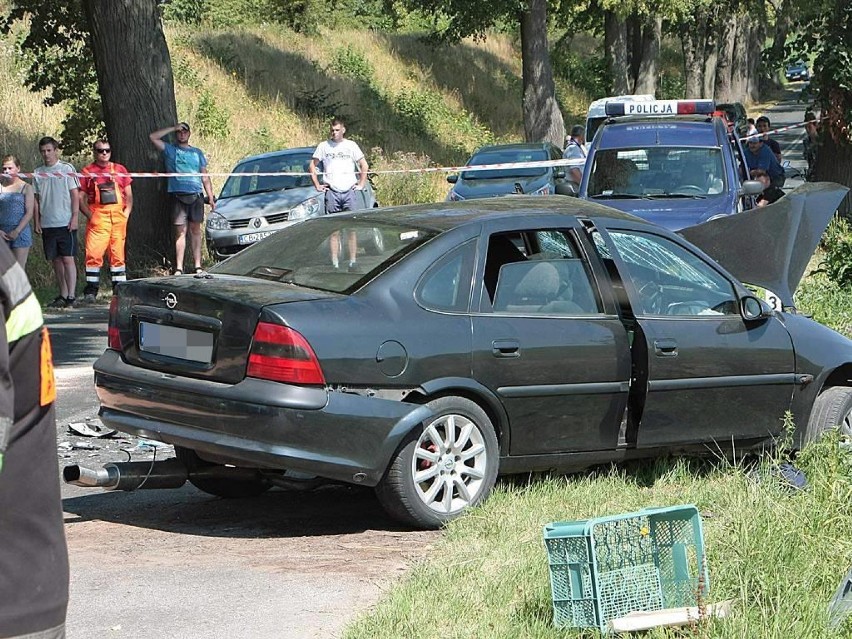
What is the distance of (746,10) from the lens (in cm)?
4094

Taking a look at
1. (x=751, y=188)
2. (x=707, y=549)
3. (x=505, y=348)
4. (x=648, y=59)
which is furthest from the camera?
(x=648, y=59)

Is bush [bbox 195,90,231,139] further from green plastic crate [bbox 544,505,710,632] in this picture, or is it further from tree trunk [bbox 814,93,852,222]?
green plastic crate [bbox 544,505,710,632]

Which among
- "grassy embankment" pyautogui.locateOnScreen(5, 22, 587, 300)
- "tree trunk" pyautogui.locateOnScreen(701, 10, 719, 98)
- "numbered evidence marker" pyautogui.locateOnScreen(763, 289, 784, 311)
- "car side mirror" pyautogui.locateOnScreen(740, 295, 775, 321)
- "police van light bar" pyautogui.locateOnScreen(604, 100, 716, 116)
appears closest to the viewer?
"car side mirror" pyautogui.locateOnScreen(740, 295, 775, 321)

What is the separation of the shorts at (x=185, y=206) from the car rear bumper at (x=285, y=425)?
11326mm

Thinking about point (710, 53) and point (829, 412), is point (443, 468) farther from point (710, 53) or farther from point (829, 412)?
point (710, 53)

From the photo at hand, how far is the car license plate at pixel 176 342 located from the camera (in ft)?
21.1

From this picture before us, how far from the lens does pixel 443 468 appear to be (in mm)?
6586

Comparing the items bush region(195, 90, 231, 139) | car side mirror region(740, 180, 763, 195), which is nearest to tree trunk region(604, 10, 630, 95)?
bush region(195, 90, 231, 139)

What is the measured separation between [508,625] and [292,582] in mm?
1133

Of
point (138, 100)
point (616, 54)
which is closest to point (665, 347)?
point (138, 100)

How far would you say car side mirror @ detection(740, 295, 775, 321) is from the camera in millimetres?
7422

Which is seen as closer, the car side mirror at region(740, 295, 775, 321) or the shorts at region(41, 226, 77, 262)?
the car side mirror at region(740, 295, 775, 321)

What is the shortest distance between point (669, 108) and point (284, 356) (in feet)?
37.4

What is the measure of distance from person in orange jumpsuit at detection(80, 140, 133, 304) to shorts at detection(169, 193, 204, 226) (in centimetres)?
138
